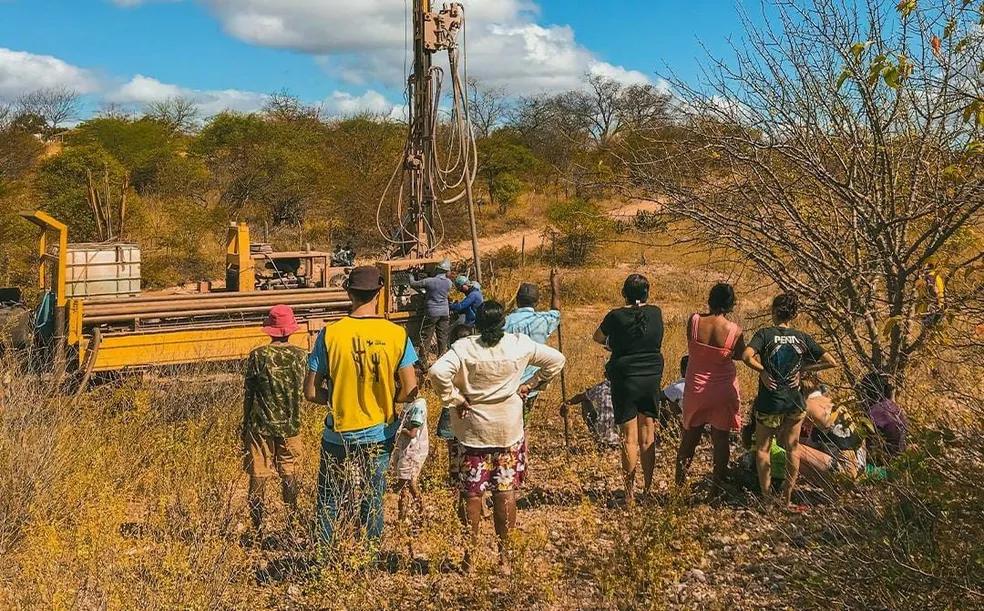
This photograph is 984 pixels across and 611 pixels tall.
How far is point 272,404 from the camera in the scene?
4254 millimetres

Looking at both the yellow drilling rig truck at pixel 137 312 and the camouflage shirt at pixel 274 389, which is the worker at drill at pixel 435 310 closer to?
the yellow drilling rig truck at pixel 137 312

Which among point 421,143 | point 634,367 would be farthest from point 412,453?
point 421,143

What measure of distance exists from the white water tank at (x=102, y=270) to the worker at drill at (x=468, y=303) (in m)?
3.42

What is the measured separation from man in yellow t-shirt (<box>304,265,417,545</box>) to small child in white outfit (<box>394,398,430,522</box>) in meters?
0.42

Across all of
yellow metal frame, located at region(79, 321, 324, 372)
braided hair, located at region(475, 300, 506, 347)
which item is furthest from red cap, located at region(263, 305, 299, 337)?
yellow metal frame, located at region(79, 321, 324, 372)

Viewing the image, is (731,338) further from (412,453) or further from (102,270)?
(102,270)

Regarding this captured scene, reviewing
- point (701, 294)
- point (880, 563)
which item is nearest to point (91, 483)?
point (880, 563)

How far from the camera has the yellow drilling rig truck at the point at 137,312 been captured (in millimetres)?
6805

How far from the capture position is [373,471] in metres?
3.70

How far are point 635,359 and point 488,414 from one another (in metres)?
1.23

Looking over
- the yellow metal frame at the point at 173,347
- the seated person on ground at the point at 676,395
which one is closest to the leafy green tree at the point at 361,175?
the yellow metal frame at the point at 173,347

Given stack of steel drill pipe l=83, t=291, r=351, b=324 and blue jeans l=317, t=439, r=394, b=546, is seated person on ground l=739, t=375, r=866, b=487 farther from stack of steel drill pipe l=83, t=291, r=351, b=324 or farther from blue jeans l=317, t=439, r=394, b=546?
stack of steel drill pipe l=83, t=291, r=351, b=324

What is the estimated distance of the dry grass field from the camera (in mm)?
3035

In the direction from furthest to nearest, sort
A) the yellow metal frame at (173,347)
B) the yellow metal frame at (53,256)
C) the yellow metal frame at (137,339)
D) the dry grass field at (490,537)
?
the yellow metal frame at (53,256) < the yellow metal frame at (173,347) < the yellow metal frame at (137,339) < the dry grass field at (490,537)
